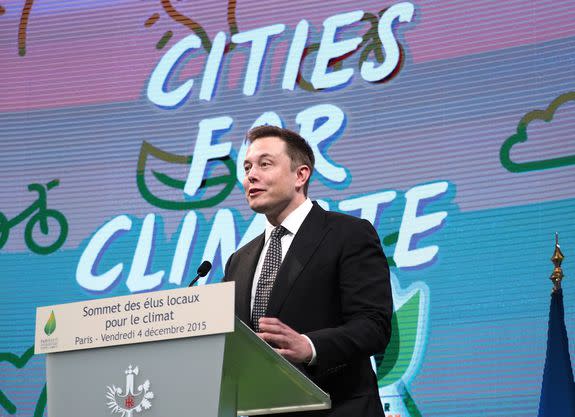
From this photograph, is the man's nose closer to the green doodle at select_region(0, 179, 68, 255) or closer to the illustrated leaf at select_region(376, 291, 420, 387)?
the illustrated leaf at select_region(376, 291, 420, 387)

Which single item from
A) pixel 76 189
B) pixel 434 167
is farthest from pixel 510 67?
pixel 76 189

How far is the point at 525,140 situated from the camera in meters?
3.71

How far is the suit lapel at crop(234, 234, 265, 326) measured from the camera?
250 centimetres

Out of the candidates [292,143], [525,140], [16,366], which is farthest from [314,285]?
[16,366]

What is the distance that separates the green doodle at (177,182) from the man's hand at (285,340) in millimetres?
2049

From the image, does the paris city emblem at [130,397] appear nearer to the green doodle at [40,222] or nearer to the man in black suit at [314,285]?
the man in black suit at [314,285]

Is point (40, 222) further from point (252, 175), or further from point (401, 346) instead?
point (252, 175)

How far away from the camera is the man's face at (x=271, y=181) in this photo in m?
2.65

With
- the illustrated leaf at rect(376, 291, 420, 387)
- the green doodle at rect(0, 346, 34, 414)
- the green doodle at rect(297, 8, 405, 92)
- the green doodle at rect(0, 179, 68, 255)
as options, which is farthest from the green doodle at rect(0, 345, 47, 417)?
the green doodle at rect(297, 8, 405, 92)

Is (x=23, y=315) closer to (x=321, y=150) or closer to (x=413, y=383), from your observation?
(x=321, y=150)

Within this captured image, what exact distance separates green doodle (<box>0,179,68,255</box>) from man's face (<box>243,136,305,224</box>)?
1.93 meters

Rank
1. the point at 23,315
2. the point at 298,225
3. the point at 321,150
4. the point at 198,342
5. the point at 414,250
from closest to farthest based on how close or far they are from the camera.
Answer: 1. the point at 198,342
2. the point at 298,225
3. the point at 414,250
4. the point at 321,150
5. the point at 23,315

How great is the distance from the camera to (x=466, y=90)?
3.87 m

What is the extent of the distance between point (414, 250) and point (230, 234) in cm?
80
